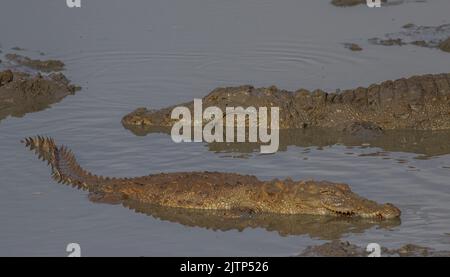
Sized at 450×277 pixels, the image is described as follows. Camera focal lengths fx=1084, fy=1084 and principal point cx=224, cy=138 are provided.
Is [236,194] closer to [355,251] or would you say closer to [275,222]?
[275,222]

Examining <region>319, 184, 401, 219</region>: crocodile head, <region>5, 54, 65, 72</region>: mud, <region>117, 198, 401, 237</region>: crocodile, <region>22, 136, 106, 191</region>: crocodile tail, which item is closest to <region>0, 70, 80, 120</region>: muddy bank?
<region>5, 54, 65, 72</region>: mud

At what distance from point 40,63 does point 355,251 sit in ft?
26.2

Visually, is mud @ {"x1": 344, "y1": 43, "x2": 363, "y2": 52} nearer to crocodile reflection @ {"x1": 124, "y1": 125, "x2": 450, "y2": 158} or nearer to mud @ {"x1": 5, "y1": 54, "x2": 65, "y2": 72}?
crocodile reflection @ {"x1": 124, "y1": 125, "x2": 450, "y2": 158}

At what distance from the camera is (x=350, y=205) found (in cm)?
955

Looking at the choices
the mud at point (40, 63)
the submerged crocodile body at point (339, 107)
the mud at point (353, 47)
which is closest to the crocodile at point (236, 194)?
the submerged crocodile body at point (339, 107)

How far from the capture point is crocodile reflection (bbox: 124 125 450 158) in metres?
12.0

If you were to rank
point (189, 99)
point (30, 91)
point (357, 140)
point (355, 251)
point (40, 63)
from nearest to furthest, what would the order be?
point (355, 251) → point (357, 140) → point (189, 99) → point (30, 91) → point (40, 63)

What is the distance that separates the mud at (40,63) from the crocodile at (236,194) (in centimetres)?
496

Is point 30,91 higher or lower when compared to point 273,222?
higher

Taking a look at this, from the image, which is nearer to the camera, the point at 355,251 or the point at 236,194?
the point at 355,251

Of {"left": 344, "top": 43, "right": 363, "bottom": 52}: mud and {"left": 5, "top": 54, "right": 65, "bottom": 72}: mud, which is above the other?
{"left": 344, "top": 43, "right": 363, "bottom": 52}: mud

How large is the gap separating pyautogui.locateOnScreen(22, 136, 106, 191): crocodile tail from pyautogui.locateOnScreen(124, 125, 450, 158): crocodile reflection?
52.4 inches

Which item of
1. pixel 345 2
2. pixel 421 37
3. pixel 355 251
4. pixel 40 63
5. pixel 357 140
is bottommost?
pixel 355 251

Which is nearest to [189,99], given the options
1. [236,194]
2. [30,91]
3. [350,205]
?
[30,91]
